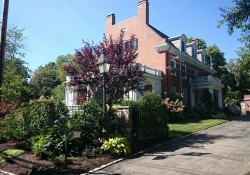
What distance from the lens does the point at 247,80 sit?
1799 inches

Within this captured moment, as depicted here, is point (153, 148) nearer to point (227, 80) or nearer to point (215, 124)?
point (215, 124)

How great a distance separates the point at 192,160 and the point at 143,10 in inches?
928

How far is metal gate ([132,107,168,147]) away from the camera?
476 inches

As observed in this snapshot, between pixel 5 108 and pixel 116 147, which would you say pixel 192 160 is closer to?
pixel 116 147

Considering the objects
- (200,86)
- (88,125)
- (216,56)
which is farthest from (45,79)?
(88,125)

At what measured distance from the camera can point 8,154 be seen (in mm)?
10453

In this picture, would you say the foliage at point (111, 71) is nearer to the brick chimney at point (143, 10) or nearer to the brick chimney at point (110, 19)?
the brick chimney at point (143, 10)

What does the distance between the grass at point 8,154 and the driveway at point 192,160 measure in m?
3.59

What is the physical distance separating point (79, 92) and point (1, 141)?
5720mm

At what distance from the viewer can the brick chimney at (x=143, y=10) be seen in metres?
30.5

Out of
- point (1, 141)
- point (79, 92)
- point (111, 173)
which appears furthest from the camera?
point (79, 92)

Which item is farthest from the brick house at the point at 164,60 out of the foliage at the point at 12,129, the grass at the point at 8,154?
the grass at the point at 8,154

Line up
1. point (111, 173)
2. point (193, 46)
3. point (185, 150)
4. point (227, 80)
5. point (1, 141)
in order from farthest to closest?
point (227, 80), point (193, 46), point (1, 141), point (185, 150), point (111, 173)

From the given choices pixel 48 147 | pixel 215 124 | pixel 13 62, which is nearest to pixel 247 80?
pixel 215 124
